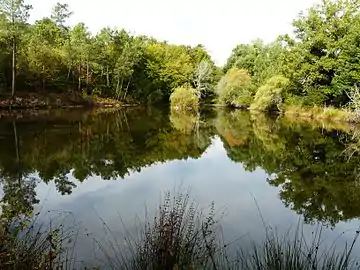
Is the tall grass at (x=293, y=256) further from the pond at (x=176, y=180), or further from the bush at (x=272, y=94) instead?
the bush at (x=272, y=94)

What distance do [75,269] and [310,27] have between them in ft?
143

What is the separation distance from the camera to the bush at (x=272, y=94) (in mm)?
47250

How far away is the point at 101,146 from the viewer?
1856cm

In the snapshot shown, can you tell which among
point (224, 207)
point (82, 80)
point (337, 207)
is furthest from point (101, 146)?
point (82, 80)

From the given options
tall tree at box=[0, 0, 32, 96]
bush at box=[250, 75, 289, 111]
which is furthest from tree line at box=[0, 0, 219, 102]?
bush at box=[250, 75, 289, 111]

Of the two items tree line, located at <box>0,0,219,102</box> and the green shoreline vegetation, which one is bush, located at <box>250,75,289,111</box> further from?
tree line, located at <box>0,0,219,102</box>

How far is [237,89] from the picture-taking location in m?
61.0

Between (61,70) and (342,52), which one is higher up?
(342,52)

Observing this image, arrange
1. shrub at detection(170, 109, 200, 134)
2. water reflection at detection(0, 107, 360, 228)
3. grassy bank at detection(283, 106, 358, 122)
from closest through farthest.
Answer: water reflection at detection(0, 107, 360, 228) → shrub at detection(170, 109, 200, 134) → grassy bank at detection(283, 106, 358, 122)

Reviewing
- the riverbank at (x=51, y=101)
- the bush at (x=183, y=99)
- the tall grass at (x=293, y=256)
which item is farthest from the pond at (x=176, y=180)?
the bush at (x=183, y=99)

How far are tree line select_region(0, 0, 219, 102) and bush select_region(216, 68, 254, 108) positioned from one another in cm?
629

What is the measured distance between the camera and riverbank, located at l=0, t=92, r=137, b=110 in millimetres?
38781

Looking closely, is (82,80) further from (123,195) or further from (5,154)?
(123,195)

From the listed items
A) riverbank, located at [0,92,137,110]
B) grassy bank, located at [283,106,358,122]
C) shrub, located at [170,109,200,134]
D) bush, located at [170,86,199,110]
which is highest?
grassy bank, located at [283,106,358,122]
